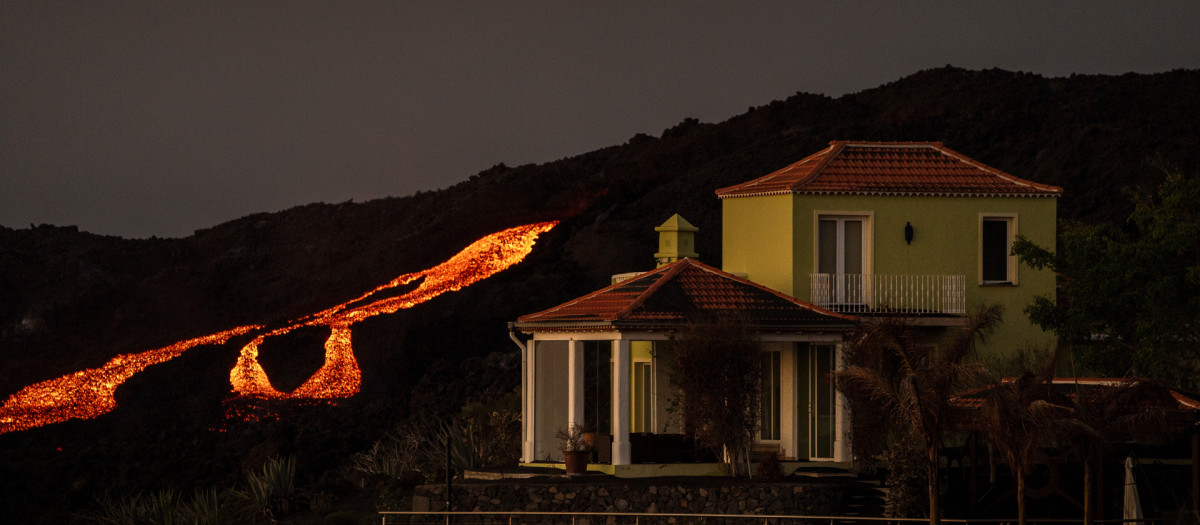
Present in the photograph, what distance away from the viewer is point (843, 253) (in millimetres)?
29312

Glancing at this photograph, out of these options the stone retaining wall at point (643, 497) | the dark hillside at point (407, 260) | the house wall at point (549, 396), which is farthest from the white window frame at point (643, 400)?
the dark hillside at point (407, 260)

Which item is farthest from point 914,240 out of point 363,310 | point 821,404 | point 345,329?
point 345,329

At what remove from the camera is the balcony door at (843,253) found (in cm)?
2902

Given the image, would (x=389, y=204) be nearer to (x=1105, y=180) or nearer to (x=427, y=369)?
(x=427, y=369)

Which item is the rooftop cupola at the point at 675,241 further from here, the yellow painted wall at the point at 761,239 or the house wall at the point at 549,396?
A: the house wall at the point at 549,396

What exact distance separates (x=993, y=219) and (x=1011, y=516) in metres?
8.88

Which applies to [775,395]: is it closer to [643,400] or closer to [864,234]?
[643,400]

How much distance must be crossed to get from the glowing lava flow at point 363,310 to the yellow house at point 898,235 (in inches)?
1375

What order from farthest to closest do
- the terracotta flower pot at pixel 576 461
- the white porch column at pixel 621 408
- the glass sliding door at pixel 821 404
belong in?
1. the glass sliding door at pixel 821 404
2. the terracotta flower pot at pixel 576 461
3. the white porch column at pixel 621 408

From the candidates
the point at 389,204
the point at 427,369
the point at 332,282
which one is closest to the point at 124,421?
the point at 427,369

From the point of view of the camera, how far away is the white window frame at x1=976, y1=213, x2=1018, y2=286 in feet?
97.6

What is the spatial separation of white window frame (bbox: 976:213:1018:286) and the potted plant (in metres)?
9.23

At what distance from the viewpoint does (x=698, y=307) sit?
25.7 meters

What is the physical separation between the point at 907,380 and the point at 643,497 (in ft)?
17.6
